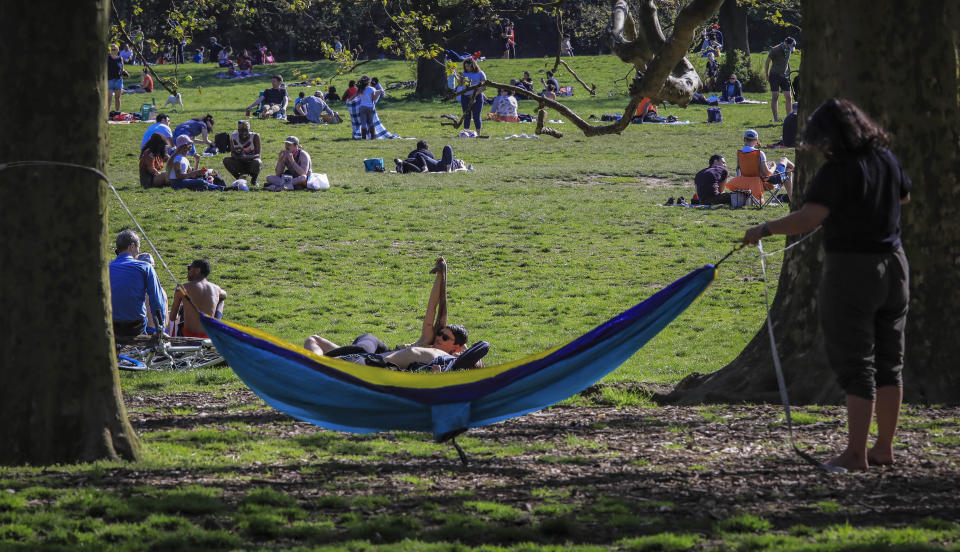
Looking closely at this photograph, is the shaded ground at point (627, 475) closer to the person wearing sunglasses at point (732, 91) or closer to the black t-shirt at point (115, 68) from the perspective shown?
the black t-shirt at point (115, 68)

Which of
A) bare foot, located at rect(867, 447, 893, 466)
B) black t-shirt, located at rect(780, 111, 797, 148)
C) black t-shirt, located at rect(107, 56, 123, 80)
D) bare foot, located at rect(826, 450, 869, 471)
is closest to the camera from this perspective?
bare foot, located at rect(826, 450, 869, 471)

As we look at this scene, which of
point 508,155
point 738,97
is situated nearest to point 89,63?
point 508,155

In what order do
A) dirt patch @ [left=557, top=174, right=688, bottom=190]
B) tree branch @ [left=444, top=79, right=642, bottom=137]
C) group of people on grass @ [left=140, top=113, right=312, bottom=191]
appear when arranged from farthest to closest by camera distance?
dirt patch @ [left=557, top=174, right=688, bottom=190] → group of people on grass @ [left=140, top=113, right=312, bottom=191] → tree branch @ [left=444, top=79, right=642, bottom=137]

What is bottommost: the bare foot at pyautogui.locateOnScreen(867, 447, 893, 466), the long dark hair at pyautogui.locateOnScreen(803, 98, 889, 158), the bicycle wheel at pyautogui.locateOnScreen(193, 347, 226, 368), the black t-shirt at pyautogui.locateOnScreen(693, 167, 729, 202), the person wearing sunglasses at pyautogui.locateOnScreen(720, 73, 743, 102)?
the bicycle wheel at pyautogui.locateOnScreen(193, 347, 226, 368)

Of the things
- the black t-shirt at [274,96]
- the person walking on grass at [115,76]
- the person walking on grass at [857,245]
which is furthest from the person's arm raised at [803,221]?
the black t-shirt at [274,96]

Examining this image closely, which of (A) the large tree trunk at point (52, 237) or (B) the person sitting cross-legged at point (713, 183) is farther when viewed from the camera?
(B) the person sitting cross-legged at point (713, 183)

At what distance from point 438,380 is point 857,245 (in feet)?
8.33

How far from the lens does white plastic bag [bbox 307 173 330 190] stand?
65.6 feet

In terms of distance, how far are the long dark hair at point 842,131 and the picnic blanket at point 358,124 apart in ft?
73.4

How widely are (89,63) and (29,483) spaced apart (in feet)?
6.63

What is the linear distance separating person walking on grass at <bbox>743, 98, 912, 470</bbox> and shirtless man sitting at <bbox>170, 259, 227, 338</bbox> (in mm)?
7332

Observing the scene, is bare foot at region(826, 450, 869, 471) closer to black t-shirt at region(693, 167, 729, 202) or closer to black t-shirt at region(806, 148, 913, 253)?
black t-shirt at region(806, 148, 913, 253)

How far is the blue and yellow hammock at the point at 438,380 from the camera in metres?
6.13

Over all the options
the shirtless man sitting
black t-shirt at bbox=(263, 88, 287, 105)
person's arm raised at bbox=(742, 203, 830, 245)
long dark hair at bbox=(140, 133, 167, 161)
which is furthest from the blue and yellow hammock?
black t-shirt at bbox=(263, 88, 287, 105)
